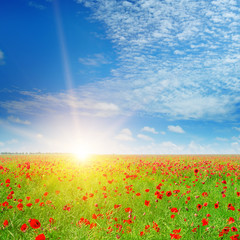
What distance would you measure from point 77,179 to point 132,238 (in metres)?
5.76

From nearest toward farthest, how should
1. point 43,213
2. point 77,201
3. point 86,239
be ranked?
1. point 86,239
2. point 43,213
3. point 77,201

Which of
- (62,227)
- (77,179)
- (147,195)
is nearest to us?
(62,227)

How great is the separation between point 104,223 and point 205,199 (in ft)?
12.5

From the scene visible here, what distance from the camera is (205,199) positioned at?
23.5 ft

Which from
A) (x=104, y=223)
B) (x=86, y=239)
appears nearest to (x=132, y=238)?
(x=86, y=239)

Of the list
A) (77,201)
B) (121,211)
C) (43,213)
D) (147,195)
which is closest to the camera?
(43,213)

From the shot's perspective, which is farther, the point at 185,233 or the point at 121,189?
the point at 121,189

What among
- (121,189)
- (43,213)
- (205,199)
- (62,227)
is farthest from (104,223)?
(205,199)

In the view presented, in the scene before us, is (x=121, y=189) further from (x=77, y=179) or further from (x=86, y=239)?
(x=86, y=239)

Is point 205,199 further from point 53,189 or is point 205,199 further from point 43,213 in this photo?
point 53,189

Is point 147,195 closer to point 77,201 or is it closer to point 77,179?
point 77,201

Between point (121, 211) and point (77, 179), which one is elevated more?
point (77, 179)

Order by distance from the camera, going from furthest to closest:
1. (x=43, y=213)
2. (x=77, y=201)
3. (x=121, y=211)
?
(x=77, y=201) < (x=121, y=211) < (x=43, y=213)

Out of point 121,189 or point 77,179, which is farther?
point 77,179
